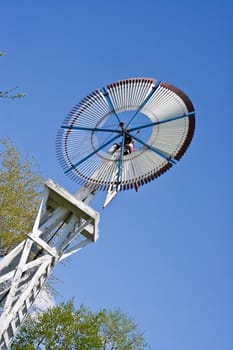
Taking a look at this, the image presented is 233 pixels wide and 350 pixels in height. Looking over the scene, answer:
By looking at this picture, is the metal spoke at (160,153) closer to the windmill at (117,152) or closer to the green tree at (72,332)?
the windmill at (117,152)

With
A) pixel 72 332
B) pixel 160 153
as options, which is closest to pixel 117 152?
pixel 160 153

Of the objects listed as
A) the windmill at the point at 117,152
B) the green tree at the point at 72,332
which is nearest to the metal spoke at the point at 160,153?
the windmill at the point at 117,152

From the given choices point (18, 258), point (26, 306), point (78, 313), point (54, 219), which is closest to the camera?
point (26, 306)

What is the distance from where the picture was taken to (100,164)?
344 inches

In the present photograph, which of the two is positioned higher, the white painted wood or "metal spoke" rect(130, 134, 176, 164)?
"metal spoke" rect(130, 134, 176, 164)

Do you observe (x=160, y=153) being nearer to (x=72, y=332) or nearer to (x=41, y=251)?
(x=41, y=251)

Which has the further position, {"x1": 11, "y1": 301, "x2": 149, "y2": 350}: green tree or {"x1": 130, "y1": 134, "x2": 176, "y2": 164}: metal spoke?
{"x1": 11, "y1": 301, "x2": 149, "y2": 350}: green tree

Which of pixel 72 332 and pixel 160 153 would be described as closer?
pixel 160 153

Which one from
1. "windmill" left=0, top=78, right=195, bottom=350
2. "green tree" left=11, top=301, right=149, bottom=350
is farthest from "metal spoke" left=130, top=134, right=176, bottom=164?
"green tree" left=11, top=301, right=149, bottom=350

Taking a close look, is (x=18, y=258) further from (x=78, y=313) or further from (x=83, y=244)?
(x=78, y=313)

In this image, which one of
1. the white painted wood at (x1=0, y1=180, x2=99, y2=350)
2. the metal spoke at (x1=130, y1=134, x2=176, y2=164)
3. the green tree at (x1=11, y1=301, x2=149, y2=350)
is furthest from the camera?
the green tree at (x1=11, y1=301, x2=149, y2=350)

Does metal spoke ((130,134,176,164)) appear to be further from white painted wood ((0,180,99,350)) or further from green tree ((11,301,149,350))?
green tree ((11,301,149,350))

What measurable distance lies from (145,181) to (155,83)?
2.10m

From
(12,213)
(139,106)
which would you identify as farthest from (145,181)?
(12,213)
